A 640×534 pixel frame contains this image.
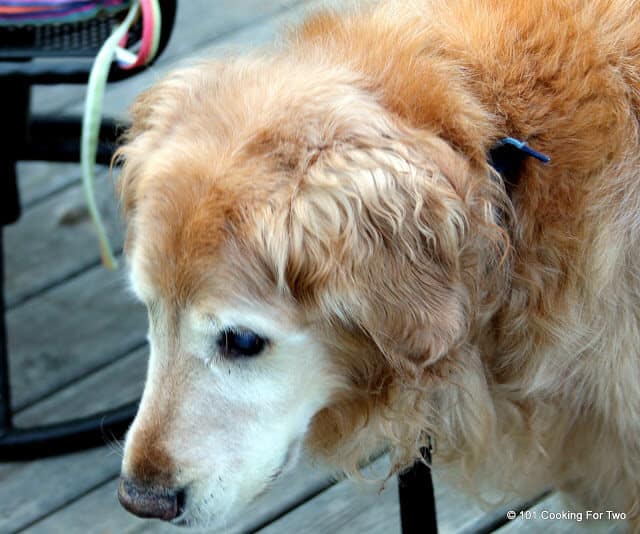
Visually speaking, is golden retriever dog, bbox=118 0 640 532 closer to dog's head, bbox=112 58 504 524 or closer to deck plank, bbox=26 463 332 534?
dog's head, bbox=112 58 504 524

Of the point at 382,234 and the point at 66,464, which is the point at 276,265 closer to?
the point at 382,234

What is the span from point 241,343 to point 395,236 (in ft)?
0.82

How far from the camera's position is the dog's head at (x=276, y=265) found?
1235 mm

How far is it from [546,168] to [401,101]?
21cm

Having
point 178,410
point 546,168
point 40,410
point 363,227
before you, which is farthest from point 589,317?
point 40,410

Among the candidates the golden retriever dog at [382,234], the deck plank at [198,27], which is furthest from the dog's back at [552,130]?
the deck plank at [198,27]

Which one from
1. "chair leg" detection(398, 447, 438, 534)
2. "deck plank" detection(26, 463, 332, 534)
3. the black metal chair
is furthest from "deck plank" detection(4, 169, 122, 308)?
"chair leg" detection(398, 447, 438, 534)

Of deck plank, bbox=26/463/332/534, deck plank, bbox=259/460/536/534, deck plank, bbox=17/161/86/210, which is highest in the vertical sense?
deck plank, bbox=259/460/536/534

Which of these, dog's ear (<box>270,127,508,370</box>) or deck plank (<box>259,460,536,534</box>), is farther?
deck plank (<box>259,460,536,534</box>)

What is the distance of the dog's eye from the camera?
129 cm

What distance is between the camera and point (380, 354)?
137 centimetres

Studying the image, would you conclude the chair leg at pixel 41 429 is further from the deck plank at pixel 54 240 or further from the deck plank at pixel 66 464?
the deck plank at pixel 54 240

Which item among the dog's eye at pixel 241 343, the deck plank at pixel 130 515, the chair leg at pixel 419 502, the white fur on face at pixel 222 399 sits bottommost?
the deck plank at pixel 130 515

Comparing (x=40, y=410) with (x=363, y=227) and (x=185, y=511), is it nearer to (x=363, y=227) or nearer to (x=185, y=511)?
(x=185, y=511)
